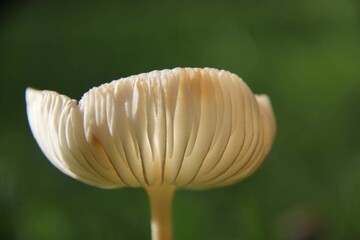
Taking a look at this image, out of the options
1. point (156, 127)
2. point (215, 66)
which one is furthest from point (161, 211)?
point (215, 66)

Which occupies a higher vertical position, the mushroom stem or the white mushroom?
the white mushroom

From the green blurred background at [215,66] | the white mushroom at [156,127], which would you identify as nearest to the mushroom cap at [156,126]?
the white mushroom at [156,127]

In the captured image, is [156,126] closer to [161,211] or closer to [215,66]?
[161,211]

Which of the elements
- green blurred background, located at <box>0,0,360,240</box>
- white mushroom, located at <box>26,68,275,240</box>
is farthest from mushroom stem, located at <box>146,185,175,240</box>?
green blurred background, located at <box>0,0,360,240</box>

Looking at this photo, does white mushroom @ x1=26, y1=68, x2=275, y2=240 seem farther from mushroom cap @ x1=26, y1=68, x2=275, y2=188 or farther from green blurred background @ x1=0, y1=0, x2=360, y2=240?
green blurred background @ x1=0, y1=0, x2=360, y2=240

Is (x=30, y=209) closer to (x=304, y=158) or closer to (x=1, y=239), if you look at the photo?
(x=1, y=239)

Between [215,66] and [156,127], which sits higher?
[215,66]
